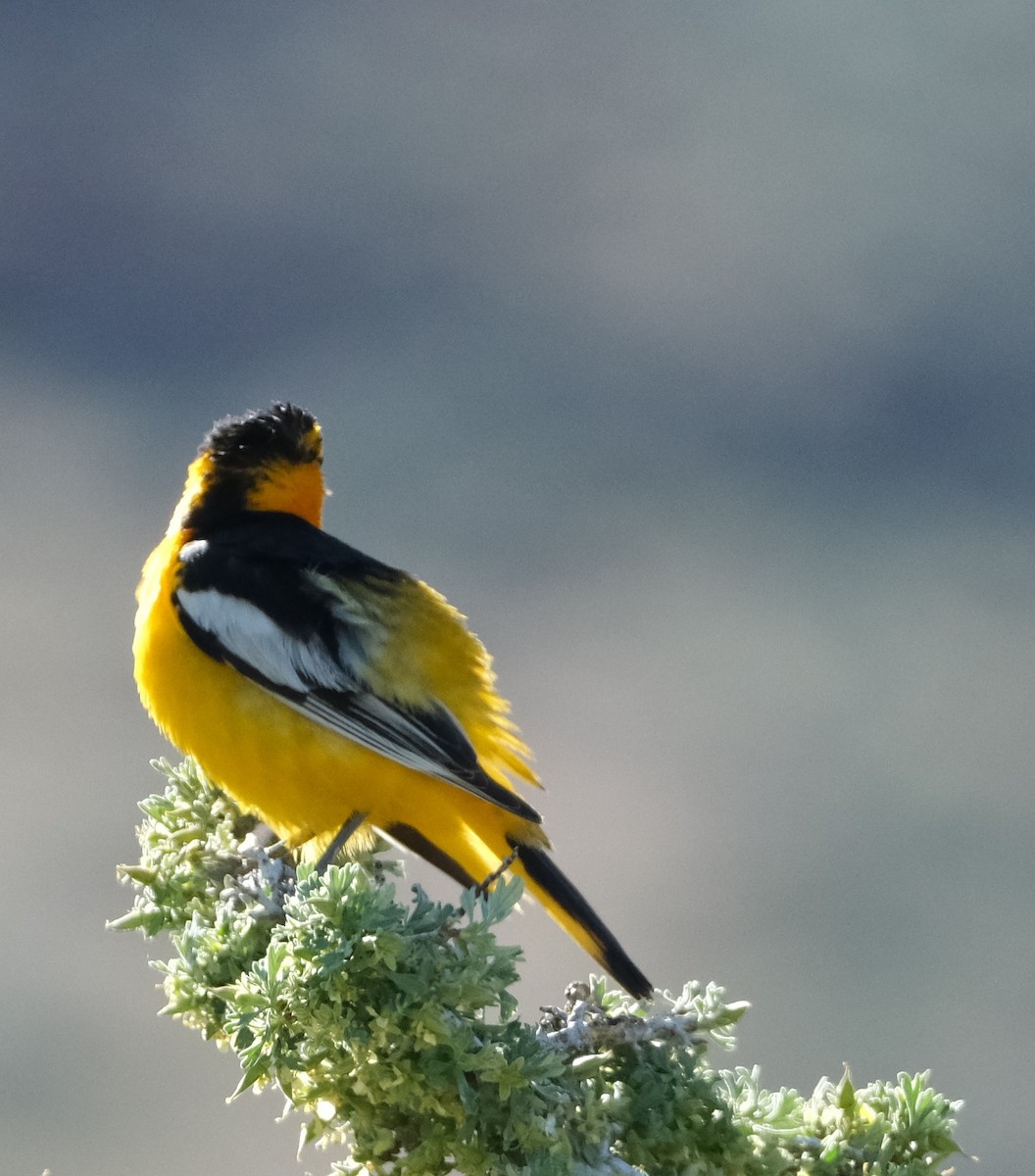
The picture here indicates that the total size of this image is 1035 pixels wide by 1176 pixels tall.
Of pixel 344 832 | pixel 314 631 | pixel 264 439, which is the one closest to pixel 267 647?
pixel 314 631

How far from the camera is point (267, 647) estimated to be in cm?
259

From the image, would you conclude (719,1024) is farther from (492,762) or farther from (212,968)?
(492,762)

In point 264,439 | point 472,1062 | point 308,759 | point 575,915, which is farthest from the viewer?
point 264,439

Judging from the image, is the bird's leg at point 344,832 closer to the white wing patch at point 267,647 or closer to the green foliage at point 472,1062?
the white wing patch at point 267,647

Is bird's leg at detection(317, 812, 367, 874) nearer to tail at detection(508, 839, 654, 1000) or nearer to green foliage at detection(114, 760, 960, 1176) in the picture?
tail at detection(508, 839, 654, 1000)

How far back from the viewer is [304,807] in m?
2.46

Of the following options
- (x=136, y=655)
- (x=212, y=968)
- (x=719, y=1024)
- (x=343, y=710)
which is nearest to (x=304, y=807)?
(x=343, y=710)

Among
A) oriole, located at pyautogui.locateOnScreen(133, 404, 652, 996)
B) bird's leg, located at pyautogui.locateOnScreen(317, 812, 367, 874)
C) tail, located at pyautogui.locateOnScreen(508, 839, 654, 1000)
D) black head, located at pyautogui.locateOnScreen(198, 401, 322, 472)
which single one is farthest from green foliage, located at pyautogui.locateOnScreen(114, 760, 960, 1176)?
black head, located at pyautogui.locateOnScreen(198, 401, 322, 472)

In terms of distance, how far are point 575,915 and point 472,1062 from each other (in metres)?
0.96

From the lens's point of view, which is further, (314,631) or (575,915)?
(314,631)

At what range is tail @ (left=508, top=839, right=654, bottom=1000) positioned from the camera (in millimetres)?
2180

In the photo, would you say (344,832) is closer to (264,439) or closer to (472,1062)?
(264,439)

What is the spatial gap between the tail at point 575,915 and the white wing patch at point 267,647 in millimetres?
426

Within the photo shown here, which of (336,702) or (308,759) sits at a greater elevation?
(336,702)
